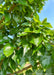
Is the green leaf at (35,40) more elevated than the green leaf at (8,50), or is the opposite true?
the green leaf at (35,40)

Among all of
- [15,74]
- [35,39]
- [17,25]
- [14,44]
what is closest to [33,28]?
[35,39]

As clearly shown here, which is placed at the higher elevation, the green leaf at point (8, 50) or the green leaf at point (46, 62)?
the green leaf at point (8, 50)

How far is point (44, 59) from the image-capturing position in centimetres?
68

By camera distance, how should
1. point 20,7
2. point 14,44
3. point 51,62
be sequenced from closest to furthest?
point 51,62 → point 14,44 → point 20,7

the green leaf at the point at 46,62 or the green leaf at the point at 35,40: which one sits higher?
the green leaf at the point at 35,40

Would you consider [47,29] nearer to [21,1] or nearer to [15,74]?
[21,1]

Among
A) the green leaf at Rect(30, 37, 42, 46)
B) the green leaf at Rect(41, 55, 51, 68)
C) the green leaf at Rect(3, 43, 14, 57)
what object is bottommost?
the green leaf at Rect(41, 55, 51, 68)

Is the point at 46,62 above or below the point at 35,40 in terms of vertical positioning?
below

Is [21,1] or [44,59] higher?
[21,1]

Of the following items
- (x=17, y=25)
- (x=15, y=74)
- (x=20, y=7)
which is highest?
(x=20, y=7)

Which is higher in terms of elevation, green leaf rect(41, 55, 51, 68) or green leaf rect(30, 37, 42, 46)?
green leaf rect(30, 37, 42, 46)

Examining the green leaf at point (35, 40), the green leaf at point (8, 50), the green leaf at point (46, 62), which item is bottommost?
the green leaf at point (46, 62)

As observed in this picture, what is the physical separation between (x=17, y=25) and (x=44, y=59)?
45 cm

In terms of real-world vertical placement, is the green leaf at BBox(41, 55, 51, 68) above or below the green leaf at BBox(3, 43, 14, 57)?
below
